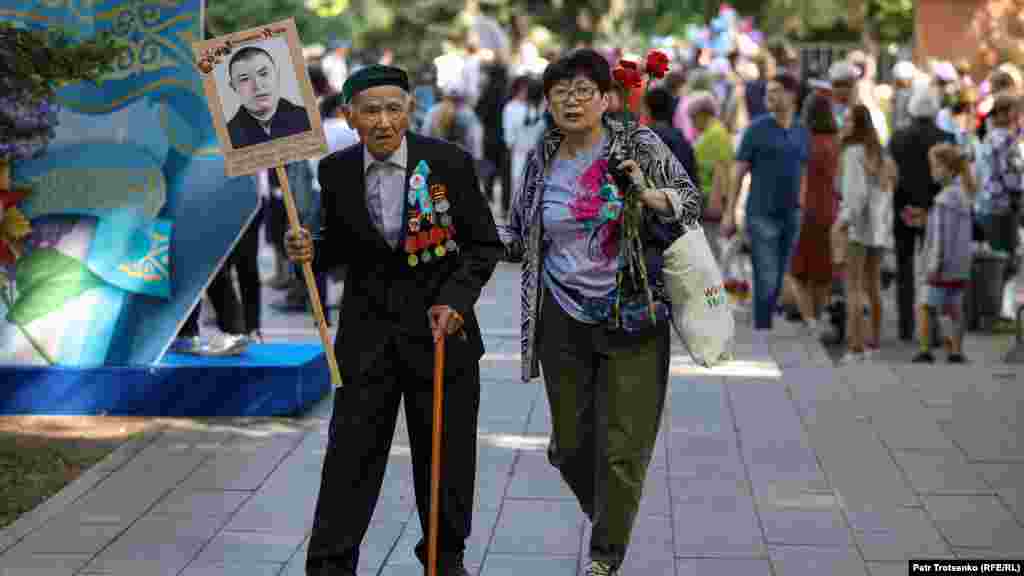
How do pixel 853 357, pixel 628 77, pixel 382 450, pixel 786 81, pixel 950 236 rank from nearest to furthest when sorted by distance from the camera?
pixel 382 450 < pixel 628 77 < pixel 950 236 < pixel 853 357 < pixel 786 81

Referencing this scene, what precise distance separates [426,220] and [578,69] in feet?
2.39

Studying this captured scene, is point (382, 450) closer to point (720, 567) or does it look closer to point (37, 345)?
point (720, 567)

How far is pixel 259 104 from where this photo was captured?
6.08 m

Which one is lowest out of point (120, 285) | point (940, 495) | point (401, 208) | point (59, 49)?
point (940, 495)

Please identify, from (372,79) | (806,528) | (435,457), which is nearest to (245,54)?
(372,79)

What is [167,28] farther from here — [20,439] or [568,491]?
[568,491]

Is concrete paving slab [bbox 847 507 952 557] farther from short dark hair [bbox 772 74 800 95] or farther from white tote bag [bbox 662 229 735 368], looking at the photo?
short dark hair [bbox 772 74 800 95]

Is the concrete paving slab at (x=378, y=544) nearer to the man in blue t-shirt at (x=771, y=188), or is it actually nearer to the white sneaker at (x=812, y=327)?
the man in blue t-shirt at (x=771, y=188)

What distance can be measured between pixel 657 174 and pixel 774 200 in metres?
7.13

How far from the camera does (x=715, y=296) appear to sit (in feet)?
19.8

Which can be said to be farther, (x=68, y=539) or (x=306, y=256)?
(x=68, y=539)

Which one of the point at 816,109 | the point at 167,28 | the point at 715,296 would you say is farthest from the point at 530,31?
the point at 715,296

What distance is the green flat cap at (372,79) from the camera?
565cm

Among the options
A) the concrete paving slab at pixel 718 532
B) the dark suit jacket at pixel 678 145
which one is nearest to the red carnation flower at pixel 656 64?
the concrete paving slab at pixel 718 532
